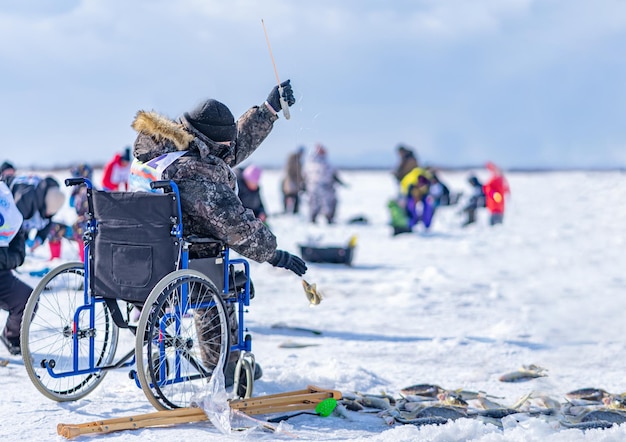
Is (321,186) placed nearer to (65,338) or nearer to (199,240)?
(65,338)

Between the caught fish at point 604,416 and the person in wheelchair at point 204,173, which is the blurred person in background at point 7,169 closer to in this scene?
the person in wheelchair at point 204,173

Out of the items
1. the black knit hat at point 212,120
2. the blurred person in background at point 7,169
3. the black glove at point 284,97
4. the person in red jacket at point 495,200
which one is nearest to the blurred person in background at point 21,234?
the blurred person in background at point 7,169

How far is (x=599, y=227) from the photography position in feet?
55.6

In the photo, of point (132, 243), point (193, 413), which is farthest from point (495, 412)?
point (132, 243)

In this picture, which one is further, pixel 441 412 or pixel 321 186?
pixel 321 186

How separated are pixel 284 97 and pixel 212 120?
56cm

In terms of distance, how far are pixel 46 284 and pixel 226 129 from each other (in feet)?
3.66

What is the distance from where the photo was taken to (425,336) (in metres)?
6.88

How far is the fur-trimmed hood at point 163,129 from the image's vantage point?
13.6 feet

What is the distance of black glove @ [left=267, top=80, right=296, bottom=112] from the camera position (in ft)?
15.5

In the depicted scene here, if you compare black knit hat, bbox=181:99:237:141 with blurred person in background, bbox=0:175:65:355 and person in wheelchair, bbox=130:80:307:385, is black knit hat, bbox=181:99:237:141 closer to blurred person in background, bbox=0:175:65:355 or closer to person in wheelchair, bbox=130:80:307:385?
person in wheelchair, bbox=130:80:307:385

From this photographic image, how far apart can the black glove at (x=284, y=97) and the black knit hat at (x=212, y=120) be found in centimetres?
47

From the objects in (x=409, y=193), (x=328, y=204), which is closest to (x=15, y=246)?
(x=409, y=193)

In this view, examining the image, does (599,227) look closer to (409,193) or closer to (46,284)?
(409,193)
